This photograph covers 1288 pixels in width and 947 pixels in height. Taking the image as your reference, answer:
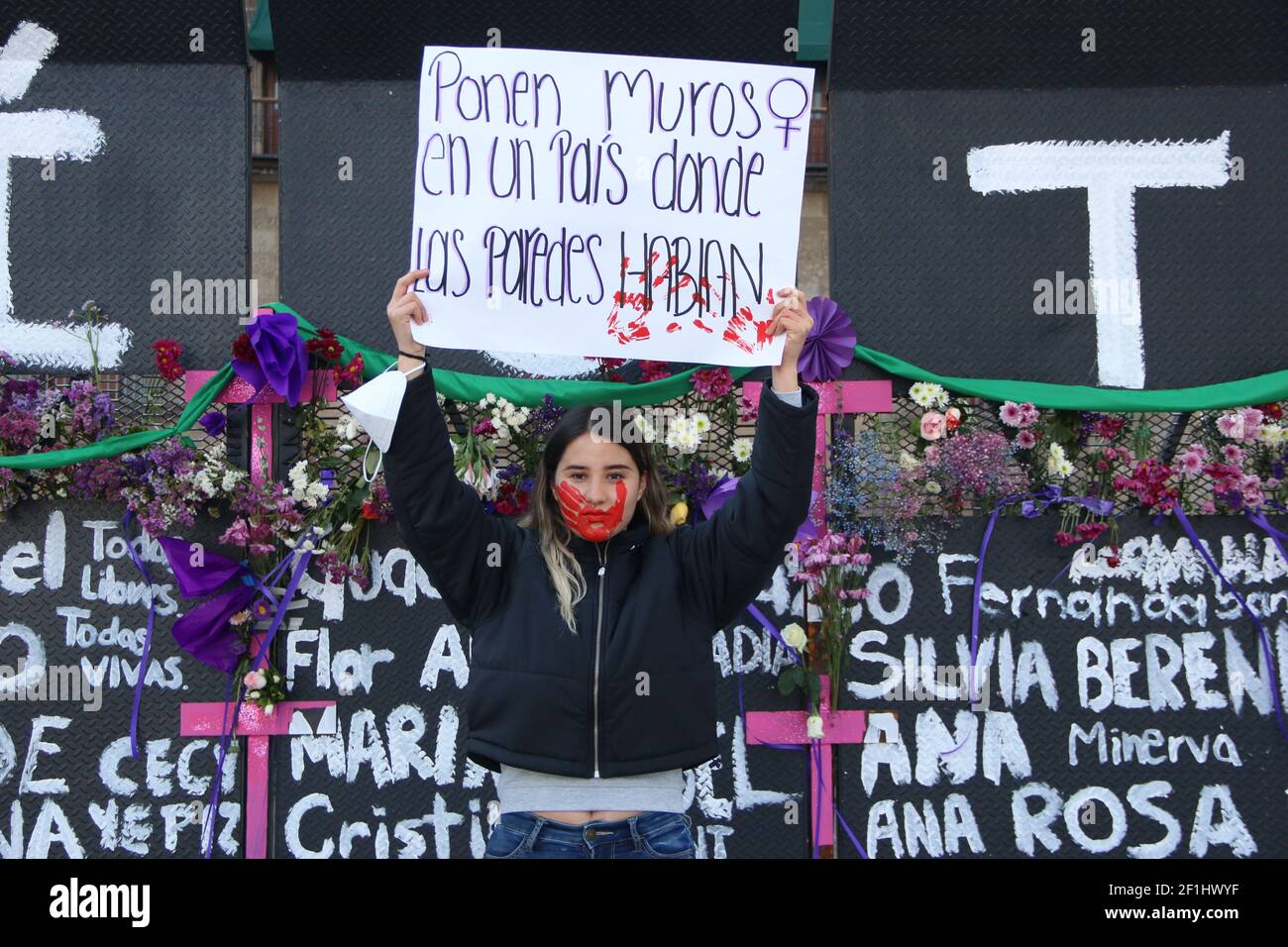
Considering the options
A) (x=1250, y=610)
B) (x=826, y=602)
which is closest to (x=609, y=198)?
(x=826, y=602)

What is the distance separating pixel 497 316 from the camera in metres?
3.94

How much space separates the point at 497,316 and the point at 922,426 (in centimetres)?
175

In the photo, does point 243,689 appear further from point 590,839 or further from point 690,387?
point 590,839

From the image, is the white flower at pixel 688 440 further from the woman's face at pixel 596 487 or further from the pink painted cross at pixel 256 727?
the pink painted cross at pixel 256 727

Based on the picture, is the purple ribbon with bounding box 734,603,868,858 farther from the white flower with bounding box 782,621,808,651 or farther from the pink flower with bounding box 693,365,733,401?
the pink flower with bounding box 693,365,733,401

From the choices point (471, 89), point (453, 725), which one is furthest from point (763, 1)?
point (453, 725)

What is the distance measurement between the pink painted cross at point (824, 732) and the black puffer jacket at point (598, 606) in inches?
59.4

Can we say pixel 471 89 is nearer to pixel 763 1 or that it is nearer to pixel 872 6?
pixel 763 1

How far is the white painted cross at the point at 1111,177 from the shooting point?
499 centimetres

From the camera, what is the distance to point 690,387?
4824 mm

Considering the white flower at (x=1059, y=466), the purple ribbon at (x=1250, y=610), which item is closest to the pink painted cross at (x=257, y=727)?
the white flower at (x=1059, y=466)

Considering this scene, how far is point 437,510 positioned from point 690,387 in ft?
6.01

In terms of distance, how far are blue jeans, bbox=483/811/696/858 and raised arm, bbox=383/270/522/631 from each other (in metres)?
0.54

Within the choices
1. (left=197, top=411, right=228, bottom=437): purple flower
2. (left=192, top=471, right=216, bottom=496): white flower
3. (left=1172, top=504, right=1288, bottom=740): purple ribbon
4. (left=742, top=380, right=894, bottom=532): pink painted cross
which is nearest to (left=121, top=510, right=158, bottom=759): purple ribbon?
(left=192, top=471, right=216, bottom=496): white flower
